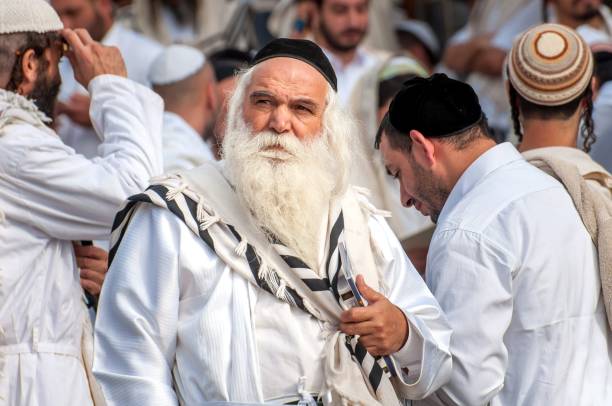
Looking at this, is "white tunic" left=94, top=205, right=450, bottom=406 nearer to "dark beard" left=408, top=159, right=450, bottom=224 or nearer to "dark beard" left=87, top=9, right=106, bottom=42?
"dark beard" left=408, top=159, right=450, bottom=224

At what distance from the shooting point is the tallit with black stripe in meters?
4.14

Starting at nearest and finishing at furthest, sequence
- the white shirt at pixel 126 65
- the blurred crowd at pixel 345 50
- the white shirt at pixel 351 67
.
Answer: the blurred crowd at pixel 345 50, the white shirt at pixel 126 65, the white shirt at pixel 351 67

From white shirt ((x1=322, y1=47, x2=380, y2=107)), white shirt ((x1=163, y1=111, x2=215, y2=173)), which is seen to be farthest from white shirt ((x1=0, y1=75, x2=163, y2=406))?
white shirt ((x1=322, y1=47, x2=380, y2=107))

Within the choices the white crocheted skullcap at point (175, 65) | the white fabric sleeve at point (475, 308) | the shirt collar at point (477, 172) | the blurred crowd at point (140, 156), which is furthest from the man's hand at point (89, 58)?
the white crocheted skullcap at point (175, 65)

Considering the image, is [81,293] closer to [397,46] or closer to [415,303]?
[415,303]

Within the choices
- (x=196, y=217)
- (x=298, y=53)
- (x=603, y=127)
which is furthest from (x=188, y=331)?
(x=603, y=127)

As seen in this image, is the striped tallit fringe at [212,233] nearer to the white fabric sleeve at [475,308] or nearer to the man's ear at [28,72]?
the white fabric sleeve at [475,308]

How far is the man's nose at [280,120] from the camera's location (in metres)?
4.41

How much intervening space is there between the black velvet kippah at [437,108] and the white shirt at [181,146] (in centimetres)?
209

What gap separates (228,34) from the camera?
10.3 meters

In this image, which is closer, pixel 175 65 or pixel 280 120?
pixel 280 120

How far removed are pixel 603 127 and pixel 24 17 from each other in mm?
3295

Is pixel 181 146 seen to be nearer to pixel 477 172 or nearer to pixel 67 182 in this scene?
pixel 67 182

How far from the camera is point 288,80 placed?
14.7 feet
